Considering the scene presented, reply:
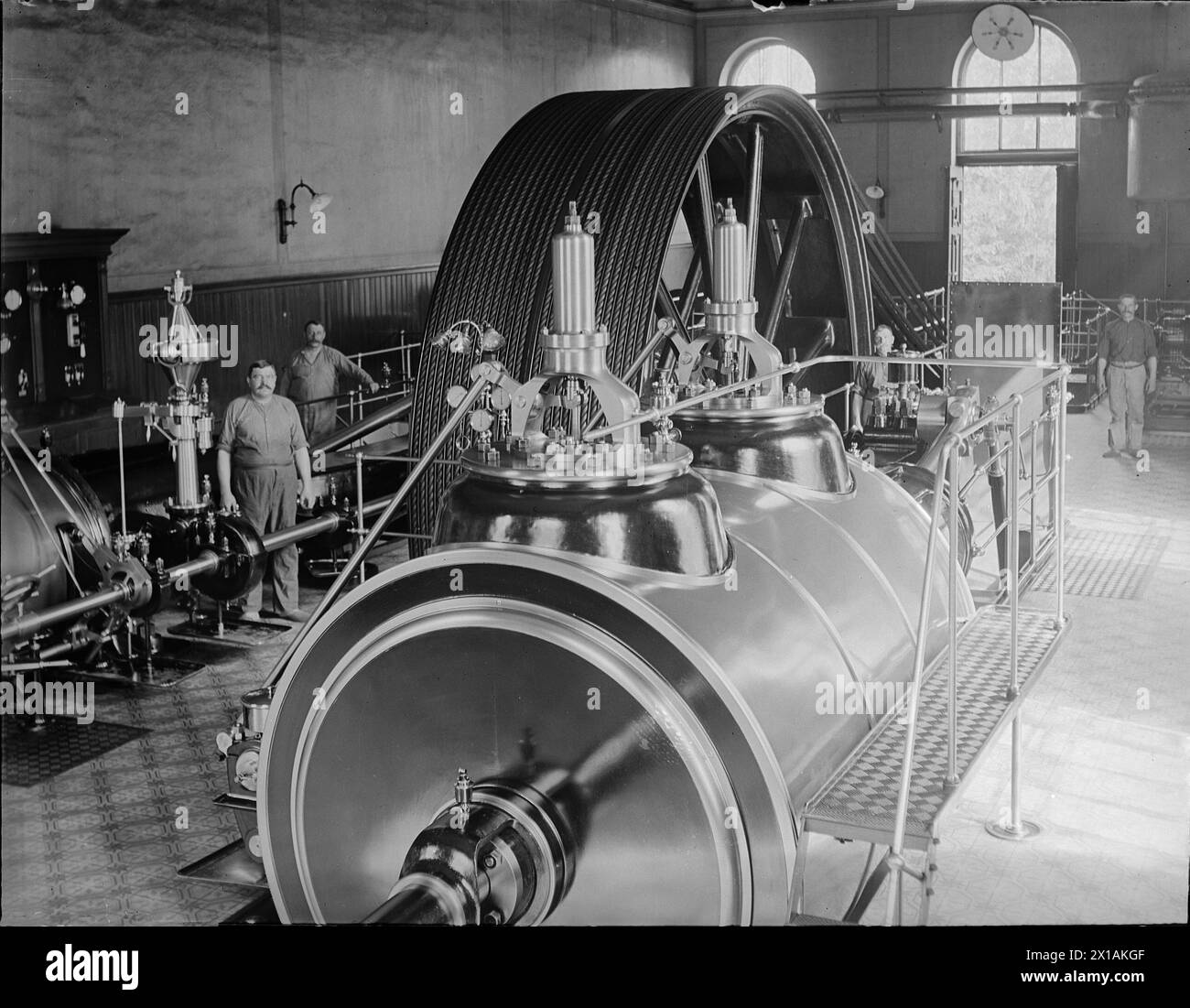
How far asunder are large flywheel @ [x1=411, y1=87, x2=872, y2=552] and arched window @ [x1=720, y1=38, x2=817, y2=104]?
7.45 meters

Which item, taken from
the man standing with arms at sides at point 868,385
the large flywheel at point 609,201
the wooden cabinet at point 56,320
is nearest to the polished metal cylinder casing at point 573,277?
the large flywheel at point 609,201

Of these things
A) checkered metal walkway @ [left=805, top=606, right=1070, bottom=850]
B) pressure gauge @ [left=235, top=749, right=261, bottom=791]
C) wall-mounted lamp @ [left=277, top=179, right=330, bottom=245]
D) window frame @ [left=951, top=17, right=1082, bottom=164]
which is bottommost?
pressure gauge @ [left=235, top=749, right=261, bottom=791]

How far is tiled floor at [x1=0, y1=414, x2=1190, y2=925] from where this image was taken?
Answer: 4.57m

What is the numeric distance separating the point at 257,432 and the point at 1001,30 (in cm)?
757

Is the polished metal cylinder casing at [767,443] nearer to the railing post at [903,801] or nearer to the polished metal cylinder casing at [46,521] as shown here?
the railing post at [903,801]

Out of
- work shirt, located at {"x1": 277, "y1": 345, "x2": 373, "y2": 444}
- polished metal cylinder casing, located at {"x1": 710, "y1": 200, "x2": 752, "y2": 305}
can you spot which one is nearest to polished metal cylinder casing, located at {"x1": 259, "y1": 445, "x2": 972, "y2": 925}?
polished metal cylinder casing, located at {"x1": 710, "y1": 200, "x2": 752, "y2": 305}

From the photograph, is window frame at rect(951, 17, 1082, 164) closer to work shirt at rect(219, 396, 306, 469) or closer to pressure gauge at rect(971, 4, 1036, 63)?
pressure gauge at rect(971, 4, 1036, 63)

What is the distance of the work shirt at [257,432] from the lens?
8.09 meters

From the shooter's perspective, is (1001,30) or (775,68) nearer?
(1001,30)

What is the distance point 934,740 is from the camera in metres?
3.58

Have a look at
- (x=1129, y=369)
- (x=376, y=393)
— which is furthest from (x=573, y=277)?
(x=1129, y=369)

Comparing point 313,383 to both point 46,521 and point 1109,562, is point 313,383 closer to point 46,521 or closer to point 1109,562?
point 46,521

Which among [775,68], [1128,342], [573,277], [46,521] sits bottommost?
[46,521]

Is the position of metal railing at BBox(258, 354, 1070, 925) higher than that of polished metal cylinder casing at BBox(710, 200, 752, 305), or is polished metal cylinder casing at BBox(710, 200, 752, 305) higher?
polished metal cylinder casing at BBox(710, 200, 752, 305)
